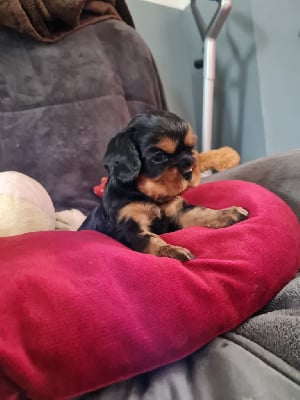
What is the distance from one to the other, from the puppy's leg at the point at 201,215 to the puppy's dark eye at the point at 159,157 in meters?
0.20

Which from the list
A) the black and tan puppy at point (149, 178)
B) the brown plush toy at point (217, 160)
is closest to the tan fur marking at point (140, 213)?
the black and tan puppy at point (149, 178)

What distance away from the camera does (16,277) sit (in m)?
0.77

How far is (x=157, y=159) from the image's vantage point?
3.91 feet

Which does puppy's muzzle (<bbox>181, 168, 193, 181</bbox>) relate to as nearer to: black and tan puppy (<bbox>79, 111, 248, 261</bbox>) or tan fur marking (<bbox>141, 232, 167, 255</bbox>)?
black and tan puppy (<bbox>79, 111, 248, 261</bbox>)

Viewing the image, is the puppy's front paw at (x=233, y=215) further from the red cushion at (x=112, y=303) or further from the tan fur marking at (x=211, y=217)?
the red cushion at (x=112, y=303)

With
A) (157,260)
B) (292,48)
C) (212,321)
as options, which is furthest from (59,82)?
(212,321)

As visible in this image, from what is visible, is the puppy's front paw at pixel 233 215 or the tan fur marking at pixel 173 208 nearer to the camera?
the puppy's front paw at pixel 233 215

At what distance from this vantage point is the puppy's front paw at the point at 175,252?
3.14 feet

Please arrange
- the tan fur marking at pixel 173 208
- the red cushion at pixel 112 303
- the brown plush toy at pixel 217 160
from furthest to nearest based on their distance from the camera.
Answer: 1. the brown plush toy at pixel 217 160
2. the tan fur marking at pixel 173 208
3. the red cushion at pixel 112 303

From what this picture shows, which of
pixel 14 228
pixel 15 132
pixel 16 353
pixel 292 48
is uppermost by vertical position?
pixel 292 48

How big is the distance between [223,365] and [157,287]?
7.5 inches

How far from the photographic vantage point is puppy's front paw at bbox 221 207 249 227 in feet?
3.87

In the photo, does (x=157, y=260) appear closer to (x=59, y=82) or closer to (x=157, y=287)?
(x=157, y=287)

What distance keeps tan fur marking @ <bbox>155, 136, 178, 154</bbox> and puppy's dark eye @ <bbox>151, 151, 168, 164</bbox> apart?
0.02 metres
